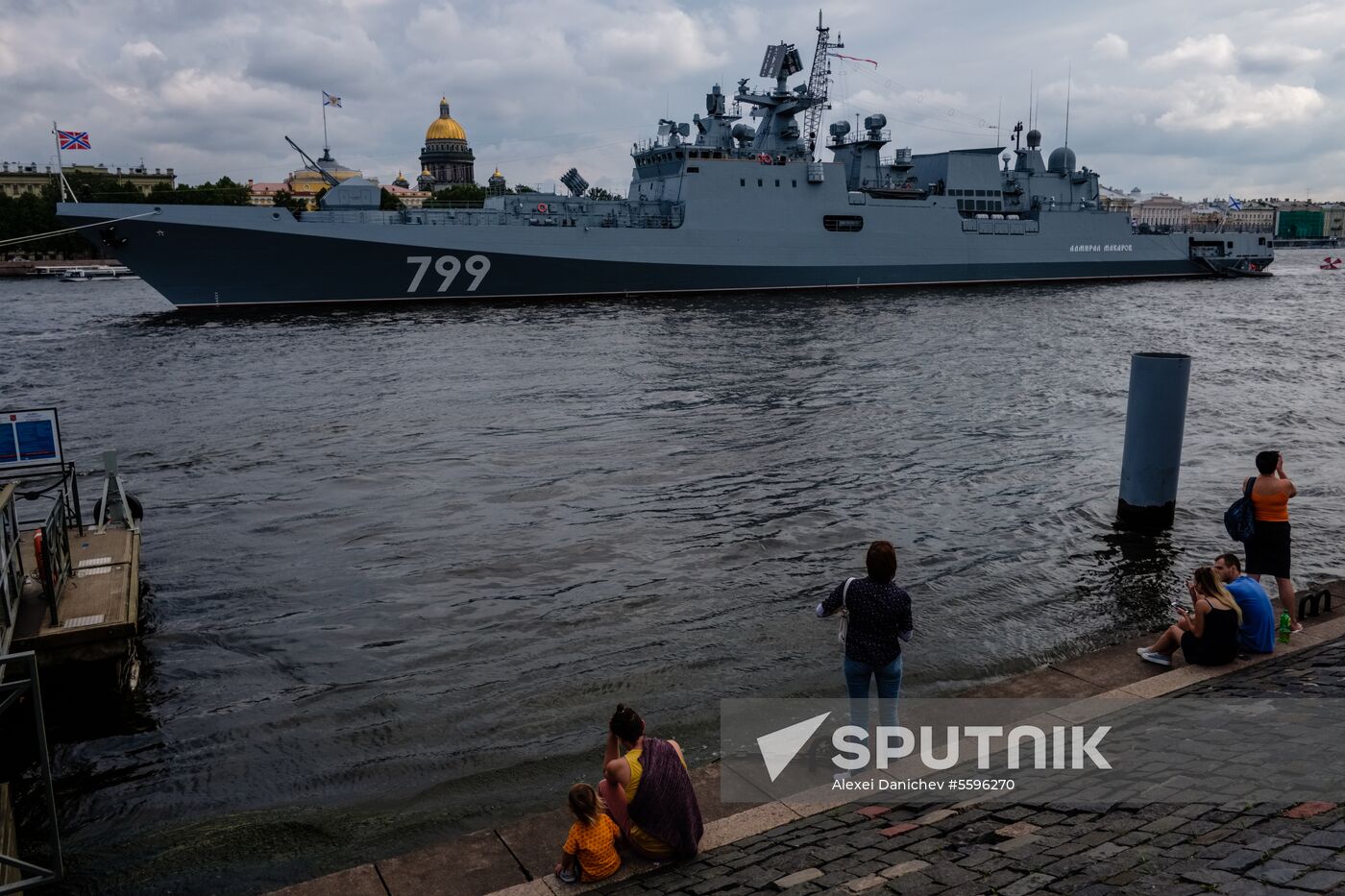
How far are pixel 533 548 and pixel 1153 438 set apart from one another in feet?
22.3

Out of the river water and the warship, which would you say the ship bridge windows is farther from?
the river water

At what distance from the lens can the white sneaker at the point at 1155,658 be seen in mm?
6082

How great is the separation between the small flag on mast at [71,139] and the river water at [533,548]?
28.0ft

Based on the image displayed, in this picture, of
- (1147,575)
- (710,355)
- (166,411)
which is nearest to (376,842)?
(1147,575)

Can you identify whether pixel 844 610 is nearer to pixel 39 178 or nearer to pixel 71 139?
pixel 71 139

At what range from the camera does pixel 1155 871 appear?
11.4ft

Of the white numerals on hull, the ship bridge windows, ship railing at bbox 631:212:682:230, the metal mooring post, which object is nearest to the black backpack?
the metal mooring post

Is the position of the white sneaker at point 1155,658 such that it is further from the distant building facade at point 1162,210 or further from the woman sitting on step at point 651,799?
the distant building facade at point 1162,210

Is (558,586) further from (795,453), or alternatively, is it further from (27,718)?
(795,453)

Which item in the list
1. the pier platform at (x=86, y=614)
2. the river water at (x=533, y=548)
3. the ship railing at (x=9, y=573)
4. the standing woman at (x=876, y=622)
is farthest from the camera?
the pier platform at (x=86, y=614)

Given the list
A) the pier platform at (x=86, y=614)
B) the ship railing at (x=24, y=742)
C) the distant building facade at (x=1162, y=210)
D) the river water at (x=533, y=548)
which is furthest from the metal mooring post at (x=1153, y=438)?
the distant building facade at (x=1162, y=210)

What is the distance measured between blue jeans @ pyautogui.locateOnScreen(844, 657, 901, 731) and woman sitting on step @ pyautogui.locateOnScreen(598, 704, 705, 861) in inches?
51.1

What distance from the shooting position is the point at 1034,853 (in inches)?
147

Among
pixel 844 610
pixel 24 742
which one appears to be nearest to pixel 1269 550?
pixel 844 610
